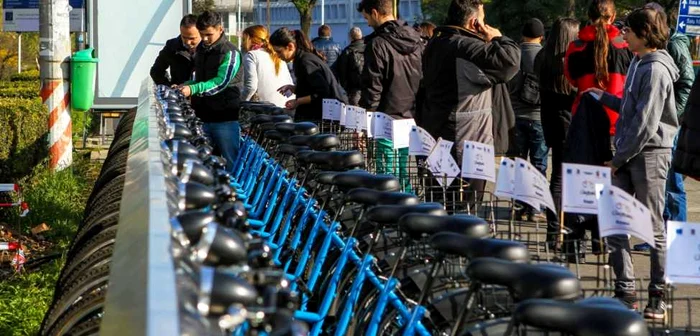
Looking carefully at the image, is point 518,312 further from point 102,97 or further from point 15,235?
point 102,97

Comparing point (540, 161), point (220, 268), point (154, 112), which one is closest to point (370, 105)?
point (540, 161)

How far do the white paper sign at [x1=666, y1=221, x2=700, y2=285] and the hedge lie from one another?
1008cm

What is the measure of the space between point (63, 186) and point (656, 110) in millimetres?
7848

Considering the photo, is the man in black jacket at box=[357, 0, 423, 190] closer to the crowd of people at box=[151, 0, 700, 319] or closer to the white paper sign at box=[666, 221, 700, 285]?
the crowd of people at box=[151, 0, 700, 319]

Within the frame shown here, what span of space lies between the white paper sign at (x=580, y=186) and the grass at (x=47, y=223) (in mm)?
3401

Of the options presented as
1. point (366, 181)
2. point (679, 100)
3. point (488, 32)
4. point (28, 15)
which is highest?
point (28, 15)

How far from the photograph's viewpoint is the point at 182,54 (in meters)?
13.0

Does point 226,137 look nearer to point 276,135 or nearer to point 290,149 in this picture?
point 276,135

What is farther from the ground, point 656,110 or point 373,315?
point 656,110

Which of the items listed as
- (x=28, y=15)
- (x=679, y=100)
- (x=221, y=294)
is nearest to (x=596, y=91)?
(x=679, y=100)

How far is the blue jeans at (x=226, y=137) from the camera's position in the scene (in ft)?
38.9

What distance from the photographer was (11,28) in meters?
22.6

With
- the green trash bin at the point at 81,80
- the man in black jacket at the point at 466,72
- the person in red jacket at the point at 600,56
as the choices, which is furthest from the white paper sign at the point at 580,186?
the green trash bin at the point at 81,80

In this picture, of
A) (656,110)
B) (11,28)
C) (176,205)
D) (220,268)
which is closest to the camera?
(220,268)
